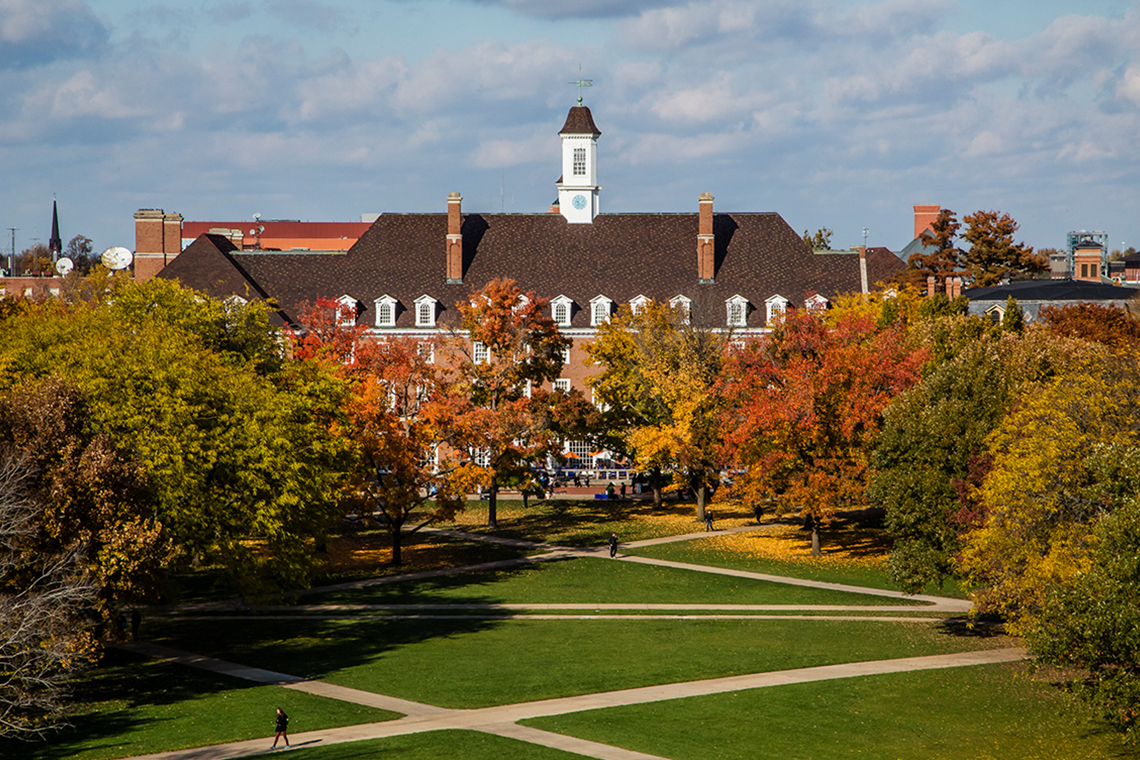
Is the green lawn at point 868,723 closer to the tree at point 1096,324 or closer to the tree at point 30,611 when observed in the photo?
the tree at point 30,611

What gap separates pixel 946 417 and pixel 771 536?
2017 cm

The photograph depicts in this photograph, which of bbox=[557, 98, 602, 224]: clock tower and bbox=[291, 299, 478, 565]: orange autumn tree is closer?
bbox=[291, 299, 478, 565]: orange autumn tree

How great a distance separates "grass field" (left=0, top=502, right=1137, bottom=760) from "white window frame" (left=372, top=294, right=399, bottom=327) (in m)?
32.8

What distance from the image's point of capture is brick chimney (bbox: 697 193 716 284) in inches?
3260

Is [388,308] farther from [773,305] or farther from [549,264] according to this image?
[773,305]

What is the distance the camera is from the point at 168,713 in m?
31.6

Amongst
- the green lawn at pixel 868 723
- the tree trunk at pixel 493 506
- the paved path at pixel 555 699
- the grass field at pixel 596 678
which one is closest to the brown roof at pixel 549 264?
the tree trunk at pixel 493 506

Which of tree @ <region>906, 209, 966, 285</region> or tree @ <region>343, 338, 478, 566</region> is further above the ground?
tree @ <region>906, 209, 966, 285</region>

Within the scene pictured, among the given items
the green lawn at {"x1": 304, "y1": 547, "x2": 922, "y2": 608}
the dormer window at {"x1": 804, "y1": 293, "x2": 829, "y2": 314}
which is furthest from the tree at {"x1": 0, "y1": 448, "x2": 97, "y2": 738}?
the dormer window at {"x1": 804, "y1": 293, "x2": 829, "y2": 314}

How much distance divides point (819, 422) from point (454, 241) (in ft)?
124

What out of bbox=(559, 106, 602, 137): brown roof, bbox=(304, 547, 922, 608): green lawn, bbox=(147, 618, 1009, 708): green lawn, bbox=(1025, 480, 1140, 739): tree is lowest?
bbox=(147, 618, 1009, 708): green lawn

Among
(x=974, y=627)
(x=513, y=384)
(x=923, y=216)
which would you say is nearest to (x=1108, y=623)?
(x=974, y=627)

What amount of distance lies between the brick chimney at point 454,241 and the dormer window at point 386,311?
454cm

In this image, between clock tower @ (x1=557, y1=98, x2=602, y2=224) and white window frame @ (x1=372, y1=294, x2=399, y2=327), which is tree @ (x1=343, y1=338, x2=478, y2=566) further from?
clock tower @ (x1=557, y1=98, x2=602, y2=224)
